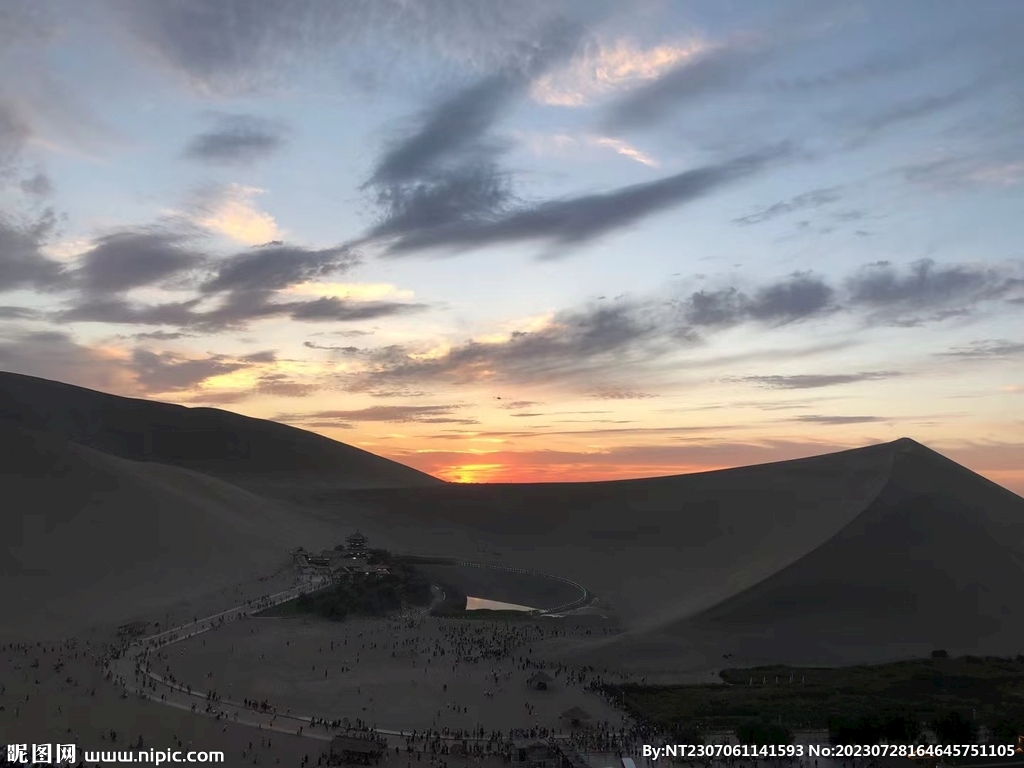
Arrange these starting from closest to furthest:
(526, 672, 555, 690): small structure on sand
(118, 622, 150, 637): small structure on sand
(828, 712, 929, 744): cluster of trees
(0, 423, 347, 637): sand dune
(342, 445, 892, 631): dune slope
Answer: (828, 712, 929, 744): cluster of trees → (526, 672, 555, 690): small structure on sand → (118, 622, 150, 637): small structure on sand → (0, 423, 347, 637): sand dune → (342, 445, 892, 631): dune slope

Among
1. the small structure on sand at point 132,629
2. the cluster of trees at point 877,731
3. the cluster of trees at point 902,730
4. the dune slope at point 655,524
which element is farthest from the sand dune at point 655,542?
the cluster of trees at point 877,731

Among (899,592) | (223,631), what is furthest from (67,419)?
(899,592)

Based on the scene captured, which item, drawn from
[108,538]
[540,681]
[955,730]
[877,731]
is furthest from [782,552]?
[108,538]

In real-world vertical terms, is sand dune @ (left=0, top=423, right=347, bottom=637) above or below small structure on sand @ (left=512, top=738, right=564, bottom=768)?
above

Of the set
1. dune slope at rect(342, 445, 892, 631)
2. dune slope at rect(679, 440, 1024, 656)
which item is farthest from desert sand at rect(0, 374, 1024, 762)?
dune slope at rect(342, 445, 892, 631)

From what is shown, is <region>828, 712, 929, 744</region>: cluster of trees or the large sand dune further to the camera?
the large sand dune

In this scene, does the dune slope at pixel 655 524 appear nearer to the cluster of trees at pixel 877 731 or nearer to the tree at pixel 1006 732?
the cluster of trees at pixel 877 731

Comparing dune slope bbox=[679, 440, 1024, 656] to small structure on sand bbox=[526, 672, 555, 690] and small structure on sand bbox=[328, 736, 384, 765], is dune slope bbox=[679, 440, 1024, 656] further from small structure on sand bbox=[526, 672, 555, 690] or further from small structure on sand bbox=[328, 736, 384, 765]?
small structure on sand bbox=[328, 736, 384, 765]

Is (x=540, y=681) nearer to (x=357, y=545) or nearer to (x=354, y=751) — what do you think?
(x=354, y=751)
